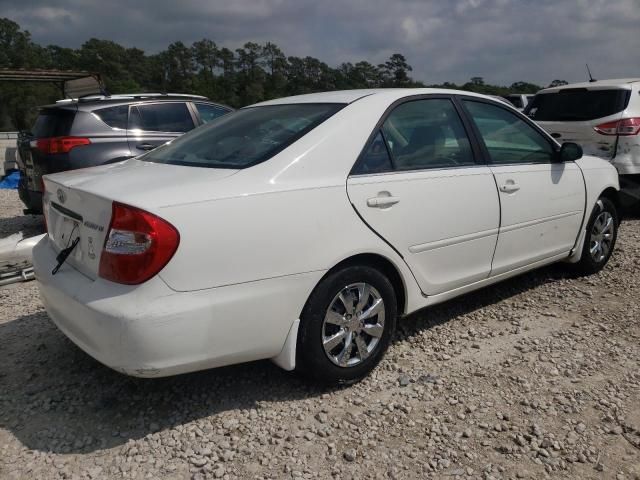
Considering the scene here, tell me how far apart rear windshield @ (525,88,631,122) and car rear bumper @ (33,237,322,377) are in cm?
574

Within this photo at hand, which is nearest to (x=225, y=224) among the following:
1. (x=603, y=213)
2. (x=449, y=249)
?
(x=449, y=249)

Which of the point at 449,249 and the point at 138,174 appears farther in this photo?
the point at 449,249

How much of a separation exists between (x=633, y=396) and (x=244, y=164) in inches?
94.0

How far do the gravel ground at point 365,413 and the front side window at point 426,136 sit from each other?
3.87 ft

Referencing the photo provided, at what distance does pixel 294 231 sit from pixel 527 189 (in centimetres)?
203

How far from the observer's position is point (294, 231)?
2.67 m

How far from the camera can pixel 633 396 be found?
2.99 meters

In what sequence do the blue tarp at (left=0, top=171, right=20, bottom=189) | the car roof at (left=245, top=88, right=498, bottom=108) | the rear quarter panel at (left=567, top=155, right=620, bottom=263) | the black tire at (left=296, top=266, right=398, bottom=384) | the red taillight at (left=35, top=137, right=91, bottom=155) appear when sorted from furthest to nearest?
1. the blue tarp at (left=0, top=171, right=20, bottom=189)
2. the red taillight at (left=35, top=137, right=91, bottom=155)
3. the rear quarter panel at (left=567, top=155, right=620, bottom=263)
4. the car roof at (left=245, top=88, right=498, bottom=108)
5. the black tire at (left=296, top=266, right=398, bottom=384)

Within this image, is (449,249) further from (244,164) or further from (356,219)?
(244,164)

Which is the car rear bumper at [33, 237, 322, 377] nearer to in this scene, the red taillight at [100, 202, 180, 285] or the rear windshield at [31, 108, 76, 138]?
the red taillight at [100, 202, 180, 285]

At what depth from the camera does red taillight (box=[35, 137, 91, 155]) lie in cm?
617

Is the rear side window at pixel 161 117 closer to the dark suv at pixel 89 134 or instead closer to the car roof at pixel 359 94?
the dark suv at pixel 89 134

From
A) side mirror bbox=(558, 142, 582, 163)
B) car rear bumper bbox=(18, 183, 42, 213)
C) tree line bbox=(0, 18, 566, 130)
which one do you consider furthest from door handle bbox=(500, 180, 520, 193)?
tree line bbox=(0, 18, 566, 130)

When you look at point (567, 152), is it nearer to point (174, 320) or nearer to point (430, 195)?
point (430, 195)
